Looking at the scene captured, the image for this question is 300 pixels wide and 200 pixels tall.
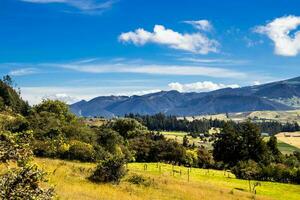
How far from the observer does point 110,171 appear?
4612cm

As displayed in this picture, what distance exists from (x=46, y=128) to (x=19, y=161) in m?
80.7

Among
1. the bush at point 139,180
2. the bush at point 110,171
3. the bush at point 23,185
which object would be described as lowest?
the bush at point 139,180

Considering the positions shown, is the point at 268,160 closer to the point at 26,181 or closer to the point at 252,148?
the point at 252,148

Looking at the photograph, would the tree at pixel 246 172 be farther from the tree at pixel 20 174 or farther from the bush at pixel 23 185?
the tree at pixel 20 174

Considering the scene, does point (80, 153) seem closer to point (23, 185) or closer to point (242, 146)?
point (23, 185)

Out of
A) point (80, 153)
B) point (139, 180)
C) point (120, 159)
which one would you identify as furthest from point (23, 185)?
point (80, 153)

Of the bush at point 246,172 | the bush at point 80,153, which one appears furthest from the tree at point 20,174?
the bush at point 246,172

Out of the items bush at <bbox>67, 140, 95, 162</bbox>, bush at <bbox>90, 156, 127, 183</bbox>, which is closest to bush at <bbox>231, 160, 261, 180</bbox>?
bush at <bbox>67, 140, 95, 162</bbox>

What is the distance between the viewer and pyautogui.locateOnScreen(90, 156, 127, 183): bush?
46.0 metres

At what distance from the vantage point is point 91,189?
3831 cm

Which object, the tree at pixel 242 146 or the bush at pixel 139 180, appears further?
the tree at pixel 242 146

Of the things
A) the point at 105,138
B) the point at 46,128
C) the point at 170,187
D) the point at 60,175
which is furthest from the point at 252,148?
the point at 60,175

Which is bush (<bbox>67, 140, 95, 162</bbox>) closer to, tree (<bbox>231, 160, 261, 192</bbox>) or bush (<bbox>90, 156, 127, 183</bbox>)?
bush (<bbox>90, 156, 127, 183</bbox>)

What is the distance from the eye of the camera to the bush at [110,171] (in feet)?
151
